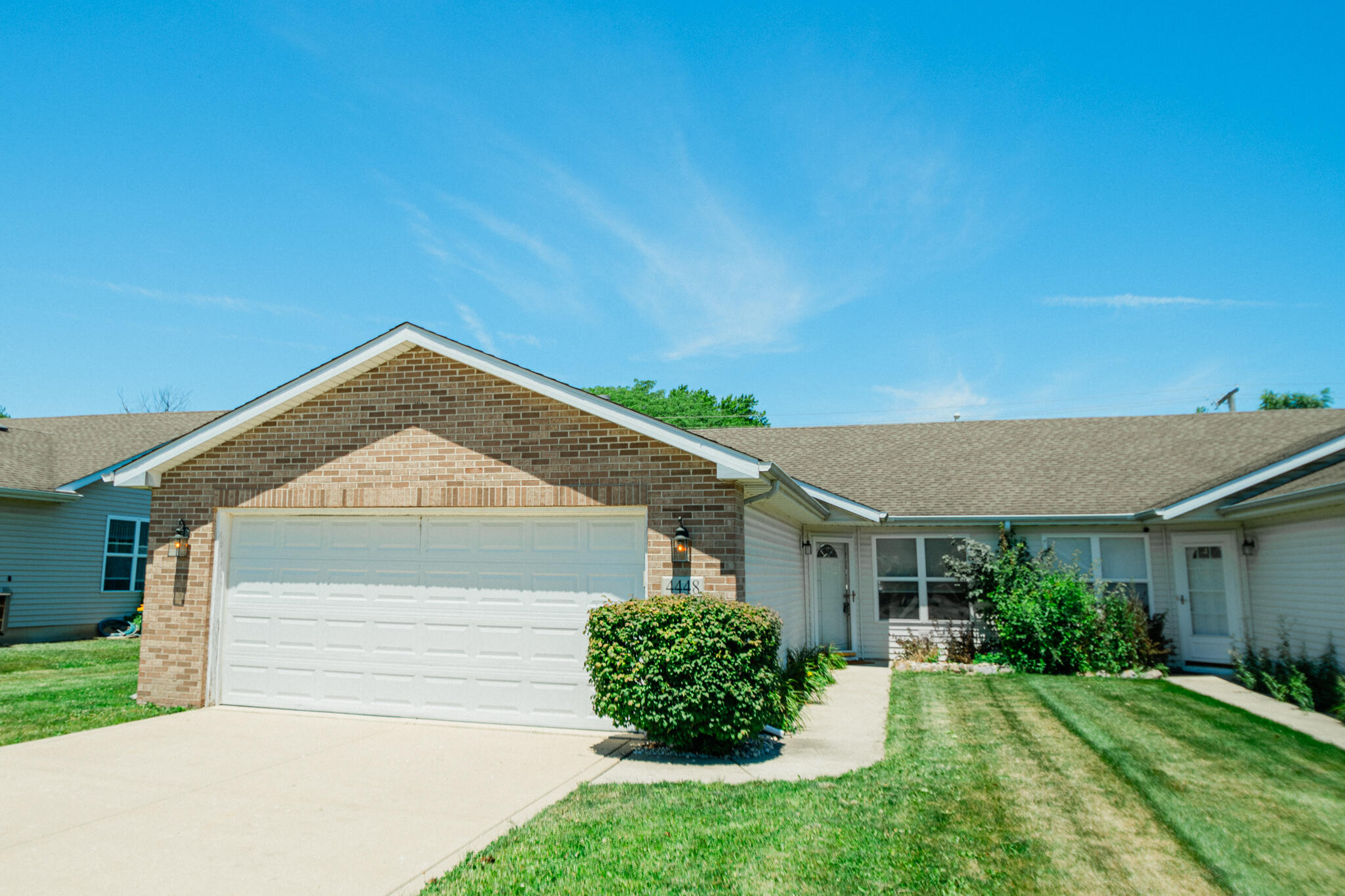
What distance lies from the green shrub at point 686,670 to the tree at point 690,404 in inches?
1585

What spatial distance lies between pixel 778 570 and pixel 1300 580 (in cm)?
784

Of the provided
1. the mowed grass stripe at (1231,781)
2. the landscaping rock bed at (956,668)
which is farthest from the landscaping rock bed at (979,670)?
the mowed grass stripe at (1231,781)

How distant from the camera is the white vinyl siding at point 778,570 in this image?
9.35 meters

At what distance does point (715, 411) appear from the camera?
49.5 metres

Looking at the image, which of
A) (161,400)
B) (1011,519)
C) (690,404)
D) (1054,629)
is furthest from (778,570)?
(161,400)

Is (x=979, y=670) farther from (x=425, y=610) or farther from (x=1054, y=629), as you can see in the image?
(x=425, y=610)

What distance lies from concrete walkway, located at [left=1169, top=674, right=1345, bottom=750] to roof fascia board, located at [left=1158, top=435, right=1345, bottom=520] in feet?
8.70

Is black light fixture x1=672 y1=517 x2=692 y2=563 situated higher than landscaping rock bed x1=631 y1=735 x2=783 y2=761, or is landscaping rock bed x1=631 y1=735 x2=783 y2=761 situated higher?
black light fixture x1=672 y1=517 x2=692 y2=563

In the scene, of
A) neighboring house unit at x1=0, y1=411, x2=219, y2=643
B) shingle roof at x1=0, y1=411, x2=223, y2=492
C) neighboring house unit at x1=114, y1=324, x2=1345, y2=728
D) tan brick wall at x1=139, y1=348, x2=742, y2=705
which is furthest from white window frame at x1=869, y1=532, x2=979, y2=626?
neighboring house unit at x1=0, y1=411, x2=219, y2=643

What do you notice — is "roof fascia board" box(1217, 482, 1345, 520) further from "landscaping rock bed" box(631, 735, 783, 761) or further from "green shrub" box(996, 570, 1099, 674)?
"landscaping rock bed" box(631, 735, 783, 761)

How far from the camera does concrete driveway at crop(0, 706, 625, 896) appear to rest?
462 cm

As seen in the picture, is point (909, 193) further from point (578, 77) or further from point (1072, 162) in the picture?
point (578, 77)

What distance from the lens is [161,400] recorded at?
Answer: 45.4m

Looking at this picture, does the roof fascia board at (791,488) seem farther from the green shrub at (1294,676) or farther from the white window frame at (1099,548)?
the green shrub at (1294,676)
